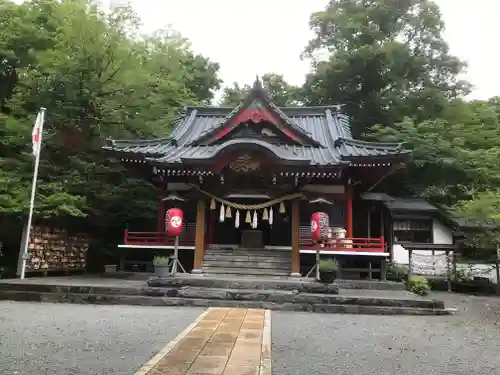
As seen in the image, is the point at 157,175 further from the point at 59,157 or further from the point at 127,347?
the point at 127,347

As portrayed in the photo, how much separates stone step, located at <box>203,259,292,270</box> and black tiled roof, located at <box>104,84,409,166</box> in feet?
11.5

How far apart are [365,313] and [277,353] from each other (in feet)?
17.0

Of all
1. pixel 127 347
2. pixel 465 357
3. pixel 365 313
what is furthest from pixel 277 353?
pixel 365 313

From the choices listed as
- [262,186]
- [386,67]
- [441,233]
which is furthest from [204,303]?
[386,67]

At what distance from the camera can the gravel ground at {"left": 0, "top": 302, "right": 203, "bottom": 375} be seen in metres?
5.04

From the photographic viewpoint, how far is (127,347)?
19.7ft

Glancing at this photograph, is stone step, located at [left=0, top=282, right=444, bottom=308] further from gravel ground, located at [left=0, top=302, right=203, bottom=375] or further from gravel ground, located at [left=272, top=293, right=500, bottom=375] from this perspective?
gravel ground, located at [left=0, top=302, right=203, bottom=375]

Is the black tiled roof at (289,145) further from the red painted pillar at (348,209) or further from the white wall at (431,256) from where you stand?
the white wall at (431,256)

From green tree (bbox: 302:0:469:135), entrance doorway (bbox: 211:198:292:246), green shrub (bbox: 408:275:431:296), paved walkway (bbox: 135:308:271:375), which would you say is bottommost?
paved walkway (bbox: 135:308:271:375)

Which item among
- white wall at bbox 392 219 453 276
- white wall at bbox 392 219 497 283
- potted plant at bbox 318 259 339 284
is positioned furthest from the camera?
white wall at bbox 392 219 453 276

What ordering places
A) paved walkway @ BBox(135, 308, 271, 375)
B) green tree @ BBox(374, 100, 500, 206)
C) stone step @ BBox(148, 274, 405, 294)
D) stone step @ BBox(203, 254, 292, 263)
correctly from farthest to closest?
1. green tree @ BBox(374, 100, 500, 206)
2. stone step @ BBox(203, 254, 292, 263)
3. stone step @ BBox(148, 274, 405, 294)
4. paved walkway @ BBox(135, 308, 271, 375)

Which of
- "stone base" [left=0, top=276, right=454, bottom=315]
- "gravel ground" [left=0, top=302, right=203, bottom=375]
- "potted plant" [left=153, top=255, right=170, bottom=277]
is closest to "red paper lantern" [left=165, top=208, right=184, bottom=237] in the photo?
"potted plant" [left=153, top=255, right=170, bottom=277]

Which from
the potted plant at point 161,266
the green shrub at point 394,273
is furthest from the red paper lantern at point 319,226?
the green shrub at point 394,273

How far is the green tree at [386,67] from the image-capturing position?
27.1 meters
